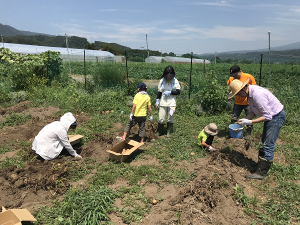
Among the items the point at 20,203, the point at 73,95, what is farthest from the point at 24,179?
the point at 73,95

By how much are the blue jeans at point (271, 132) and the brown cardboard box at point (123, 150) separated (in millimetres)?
2432

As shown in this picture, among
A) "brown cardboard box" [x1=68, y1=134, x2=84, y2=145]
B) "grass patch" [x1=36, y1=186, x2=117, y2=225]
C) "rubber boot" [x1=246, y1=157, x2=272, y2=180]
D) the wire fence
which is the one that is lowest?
"grass patch" [x1=36, y1=186, x2=117, y2=225]

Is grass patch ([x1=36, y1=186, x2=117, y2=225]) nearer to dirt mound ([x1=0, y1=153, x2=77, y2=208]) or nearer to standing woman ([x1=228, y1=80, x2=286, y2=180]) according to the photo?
dirt mound ([x1=0, y1=153, x2=77, y2=208])

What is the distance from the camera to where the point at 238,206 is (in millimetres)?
3057

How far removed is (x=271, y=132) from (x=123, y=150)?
9.89ft

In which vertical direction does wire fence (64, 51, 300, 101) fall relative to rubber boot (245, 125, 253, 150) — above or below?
above

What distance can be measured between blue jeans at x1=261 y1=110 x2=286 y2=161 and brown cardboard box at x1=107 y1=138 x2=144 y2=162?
243 cm

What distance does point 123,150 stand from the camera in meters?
4.73

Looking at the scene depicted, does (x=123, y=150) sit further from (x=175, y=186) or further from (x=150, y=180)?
(x=175, y=186)

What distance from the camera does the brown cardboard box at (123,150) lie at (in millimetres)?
4203

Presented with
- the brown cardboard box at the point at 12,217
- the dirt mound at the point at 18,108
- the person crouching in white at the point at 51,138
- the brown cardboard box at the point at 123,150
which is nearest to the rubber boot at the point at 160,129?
the brown cardboard box at the point at 123,150

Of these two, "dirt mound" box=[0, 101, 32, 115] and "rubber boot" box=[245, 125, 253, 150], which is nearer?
"rubber boot" box=[245, 125, 253, 150]

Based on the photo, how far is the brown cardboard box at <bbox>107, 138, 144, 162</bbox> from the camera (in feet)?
13.8

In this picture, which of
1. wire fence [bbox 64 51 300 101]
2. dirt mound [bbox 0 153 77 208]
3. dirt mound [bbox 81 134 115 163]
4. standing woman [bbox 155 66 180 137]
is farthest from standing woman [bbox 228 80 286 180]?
wire fence [bbox 64 51 300 101]
